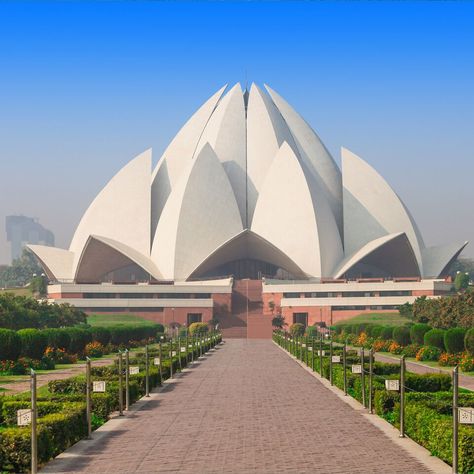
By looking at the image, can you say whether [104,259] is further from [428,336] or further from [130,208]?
[428,336]

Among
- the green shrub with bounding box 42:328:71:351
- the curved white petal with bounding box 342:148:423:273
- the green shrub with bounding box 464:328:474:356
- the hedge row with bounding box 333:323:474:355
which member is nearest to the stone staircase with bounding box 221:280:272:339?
the curved white petal with bounding box 342:148:423:273

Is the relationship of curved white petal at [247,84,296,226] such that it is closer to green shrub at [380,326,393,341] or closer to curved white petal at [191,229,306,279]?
curved white petal at [191,229,306,279]

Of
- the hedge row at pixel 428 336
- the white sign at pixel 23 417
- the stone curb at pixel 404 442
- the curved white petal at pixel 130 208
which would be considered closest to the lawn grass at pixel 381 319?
the hedge row at pixel 428 336

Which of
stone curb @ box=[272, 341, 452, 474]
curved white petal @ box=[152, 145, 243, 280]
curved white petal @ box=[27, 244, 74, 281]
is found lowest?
stone curb @ box=[272, 341, 452, 474]

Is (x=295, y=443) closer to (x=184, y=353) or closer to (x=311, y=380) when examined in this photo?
(x=311, y=380)

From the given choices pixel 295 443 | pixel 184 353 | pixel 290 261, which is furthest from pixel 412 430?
pixel 290 261
